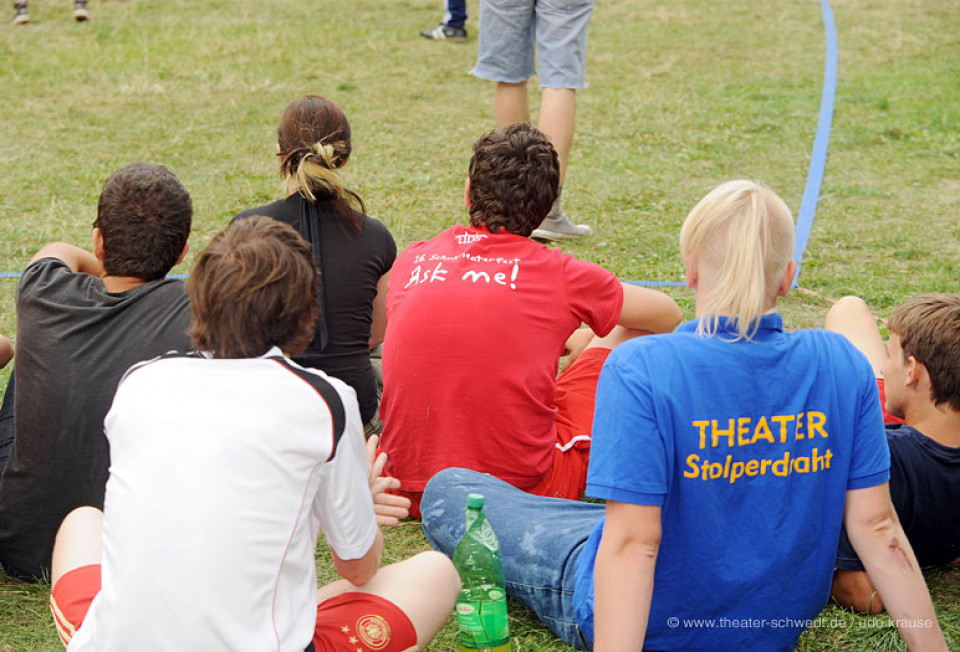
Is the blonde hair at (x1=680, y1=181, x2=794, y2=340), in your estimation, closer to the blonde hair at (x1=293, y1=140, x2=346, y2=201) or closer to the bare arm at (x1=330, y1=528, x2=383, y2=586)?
the bare arm at (x1=330, y1=528, x2=383, y2=586)

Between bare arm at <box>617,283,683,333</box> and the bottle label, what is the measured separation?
1150mm

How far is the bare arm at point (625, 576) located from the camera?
198cm

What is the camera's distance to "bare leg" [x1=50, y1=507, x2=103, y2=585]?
230cm

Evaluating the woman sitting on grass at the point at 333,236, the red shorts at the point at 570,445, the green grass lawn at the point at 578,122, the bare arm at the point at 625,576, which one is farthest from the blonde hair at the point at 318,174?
the bare arm at the point at 625,576

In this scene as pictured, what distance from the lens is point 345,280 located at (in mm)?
3283

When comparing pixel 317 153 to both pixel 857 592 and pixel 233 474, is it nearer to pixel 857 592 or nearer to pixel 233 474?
pixel 233 474

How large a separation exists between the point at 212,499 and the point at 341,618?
1.65 ft

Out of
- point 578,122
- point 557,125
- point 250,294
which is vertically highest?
point 250,294

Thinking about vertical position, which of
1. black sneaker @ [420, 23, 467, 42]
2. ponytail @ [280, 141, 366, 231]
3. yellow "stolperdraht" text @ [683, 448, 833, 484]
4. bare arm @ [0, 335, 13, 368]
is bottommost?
black sneaker @ [420, 23, 467, 42]

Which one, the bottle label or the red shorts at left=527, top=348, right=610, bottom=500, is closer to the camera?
the bottle label

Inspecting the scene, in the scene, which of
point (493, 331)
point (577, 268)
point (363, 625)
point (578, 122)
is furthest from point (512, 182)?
point (578, 122)

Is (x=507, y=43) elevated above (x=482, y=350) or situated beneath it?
elevated above

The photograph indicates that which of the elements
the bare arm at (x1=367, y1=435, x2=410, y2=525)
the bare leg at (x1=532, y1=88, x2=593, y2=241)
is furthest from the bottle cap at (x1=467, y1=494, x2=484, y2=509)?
the bare leg at (x1=532, y1=88, x2=593, y2=241)

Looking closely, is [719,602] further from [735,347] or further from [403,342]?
[403,342]
